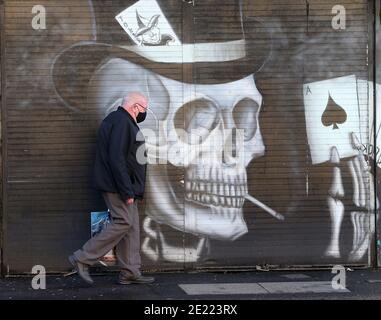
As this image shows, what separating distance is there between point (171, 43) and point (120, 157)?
149 cm

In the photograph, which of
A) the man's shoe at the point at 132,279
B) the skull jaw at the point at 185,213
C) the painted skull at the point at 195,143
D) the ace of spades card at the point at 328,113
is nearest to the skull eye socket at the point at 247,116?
the painted skull at the point at 195,143

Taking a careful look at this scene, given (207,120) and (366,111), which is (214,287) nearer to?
(207,120)

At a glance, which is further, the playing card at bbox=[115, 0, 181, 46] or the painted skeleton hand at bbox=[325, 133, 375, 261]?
the painted skeleton hand at bbox=[325, 133, 375, 261]

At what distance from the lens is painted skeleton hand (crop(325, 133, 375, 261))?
8.25 metres

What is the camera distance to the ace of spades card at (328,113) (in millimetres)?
8219

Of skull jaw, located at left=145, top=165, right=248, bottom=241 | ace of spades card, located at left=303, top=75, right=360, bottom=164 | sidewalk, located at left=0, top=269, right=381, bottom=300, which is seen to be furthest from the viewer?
ace of spades card, located at left=303, top=75, right=360, bottom=164

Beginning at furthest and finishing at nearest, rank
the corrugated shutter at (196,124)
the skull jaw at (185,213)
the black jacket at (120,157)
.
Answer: the skull jaw at (185,213) < the corrugated shutter at (196,124) < the black jacket at (120,157)

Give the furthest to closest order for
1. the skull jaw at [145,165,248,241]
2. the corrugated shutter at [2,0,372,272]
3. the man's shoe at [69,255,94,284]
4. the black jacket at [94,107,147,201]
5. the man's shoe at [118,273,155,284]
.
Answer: the skull jaw at [145,165,248,241] < the corrugated shutter at [2,0,372,272] < the man's shoe at [118,273,155,284] < the man's shoe at [69,255,94,284] < the black jacket at [94,107,147,201]

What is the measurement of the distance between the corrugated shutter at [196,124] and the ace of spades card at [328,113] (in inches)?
1.8

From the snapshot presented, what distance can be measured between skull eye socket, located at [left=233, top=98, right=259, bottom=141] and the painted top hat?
31cm

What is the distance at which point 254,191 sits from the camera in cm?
Result: 818

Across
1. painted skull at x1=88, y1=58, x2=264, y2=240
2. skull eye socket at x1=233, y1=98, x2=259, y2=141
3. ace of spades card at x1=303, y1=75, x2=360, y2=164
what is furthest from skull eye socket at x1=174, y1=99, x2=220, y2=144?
ace of spades card at x1=303, y1=75, x2=360, y2=164

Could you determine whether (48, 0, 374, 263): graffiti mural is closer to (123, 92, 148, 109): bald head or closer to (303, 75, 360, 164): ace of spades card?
(303, 75, 360, 164): ace of spades card

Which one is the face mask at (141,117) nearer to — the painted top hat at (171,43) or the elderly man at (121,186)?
the elderly man at (121,186)
